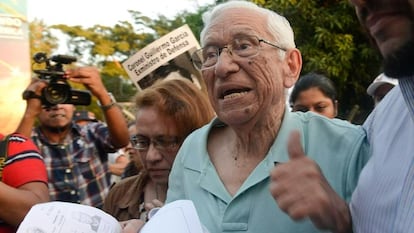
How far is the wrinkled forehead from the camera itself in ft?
6.34

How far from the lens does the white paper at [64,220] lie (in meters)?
1.39

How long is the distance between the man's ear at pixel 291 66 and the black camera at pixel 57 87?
1995 mm

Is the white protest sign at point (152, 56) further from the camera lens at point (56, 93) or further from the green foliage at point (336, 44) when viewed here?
the green foliage at point (336, 44)

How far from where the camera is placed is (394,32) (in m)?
1.29

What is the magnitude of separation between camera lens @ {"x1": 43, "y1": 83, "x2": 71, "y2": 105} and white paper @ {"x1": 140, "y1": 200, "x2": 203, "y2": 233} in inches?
95.0

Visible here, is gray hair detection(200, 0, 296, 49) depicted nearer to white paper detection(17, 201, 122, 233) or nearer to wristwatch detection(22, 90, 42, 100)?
white paper detection(17, 201, 122, 233)

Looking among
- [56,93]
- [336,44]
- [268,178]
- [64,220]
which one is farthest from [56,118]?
[336,44]

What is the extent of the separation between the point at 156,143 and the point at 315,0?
8374mm

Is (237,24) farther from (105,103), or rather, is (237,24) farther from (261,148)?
(105,103)

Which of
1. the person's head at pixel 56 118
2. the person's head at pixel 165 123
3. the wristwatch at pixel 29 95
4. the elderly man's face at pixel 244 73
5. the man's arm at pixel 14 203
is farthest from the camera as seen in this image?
the person's head at pixel 56 118

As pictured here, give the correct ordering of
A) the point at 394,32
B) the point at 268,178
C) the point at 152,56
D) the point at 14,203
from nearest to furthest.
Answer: the point at 394,32 → the point at 268,178 → the point at 14,203 → the point at 152,56

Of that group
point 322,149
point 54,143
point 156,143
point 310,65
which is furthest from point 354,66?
point 322,149

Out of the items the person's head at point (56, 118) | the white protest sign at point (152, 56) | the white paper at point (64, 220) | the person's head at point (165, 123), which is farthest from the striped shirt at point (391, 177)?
the person's head at point (56, 118)

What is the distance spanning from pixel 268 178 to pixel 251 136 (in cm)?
17
